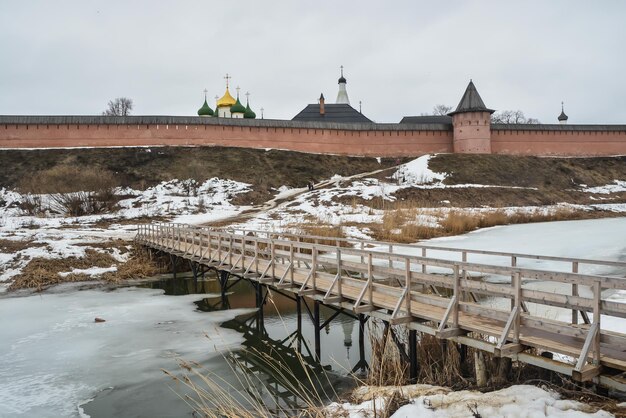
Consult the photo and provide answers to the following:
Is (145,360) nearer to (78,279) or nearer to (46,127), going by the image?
(78,279)

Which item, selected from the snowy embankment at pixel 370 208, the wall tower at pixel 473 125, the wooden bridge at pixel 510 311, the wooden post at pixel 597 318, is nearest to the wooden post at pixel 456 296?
the wooden bridge at pixel 510 311

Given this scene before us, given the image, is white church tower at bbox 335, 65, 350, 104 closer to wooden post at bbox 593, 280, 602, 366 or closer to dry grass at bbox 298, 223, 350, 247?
dry grass at bbox 298, 223, 350, 247

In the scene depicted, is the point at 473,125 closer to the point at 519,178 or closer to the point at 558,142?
the point at 519,178

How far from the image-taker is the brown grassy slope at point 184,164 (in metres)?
34.8

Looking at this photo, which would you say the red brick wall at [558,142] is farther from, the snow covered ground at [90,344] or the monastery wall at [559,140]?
the snow covered ground at [90,344]

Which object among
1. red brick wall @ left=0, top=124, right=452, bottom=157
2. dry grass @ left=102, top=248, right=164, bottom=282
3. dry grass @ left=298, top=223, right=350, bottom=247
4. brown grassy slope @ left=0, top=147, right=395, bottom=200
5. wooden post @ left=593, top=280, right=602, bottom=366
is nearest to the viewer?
wooden post @ left=593, top=280, right=602, bottom=366

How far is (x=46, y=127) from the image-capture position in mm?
37781

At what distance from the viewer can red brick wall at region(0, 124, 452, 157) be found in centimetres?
3762

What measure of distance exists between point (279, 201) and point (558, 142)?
27.8 meters

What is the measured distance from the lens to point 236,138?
1656 inches

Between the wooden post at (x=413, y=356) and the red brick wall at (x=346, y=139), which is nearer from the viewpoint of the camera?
the wooden post at (x=413, y=356)

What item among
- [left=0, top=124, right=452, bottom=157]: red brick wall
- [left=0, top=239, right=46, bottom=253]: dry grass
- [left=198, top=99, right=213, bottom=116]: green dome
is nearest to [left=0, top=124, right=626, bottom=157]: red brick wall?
[left=0, top=124, right=452, bottom=157]: red brick wall

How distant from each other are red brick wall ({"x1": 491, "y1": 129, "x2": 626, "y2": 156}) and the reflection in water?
36.6 m

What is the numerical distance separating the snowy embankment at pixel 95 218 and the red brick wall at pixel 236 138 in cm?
723
